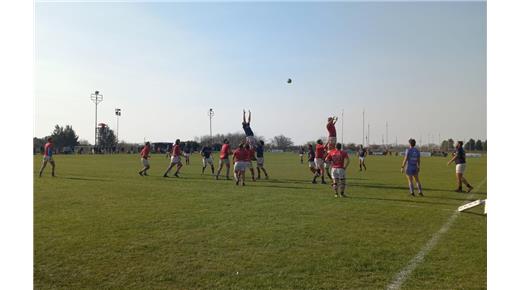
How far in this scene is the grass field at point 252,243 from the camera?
525 centimetres

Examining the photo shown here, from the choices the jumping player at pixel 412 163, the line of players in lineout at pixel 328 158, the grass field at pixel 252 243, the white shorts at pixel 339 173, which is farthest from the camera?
the jumping player at pixel 412 163

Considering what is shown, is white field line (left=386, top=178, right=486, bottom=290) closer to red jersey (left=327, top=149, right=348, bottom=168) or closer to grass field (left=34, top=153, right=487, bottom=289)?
grass field (left=34, top=153, right=487, bottom=289)

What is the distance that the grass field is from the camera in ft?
17.2

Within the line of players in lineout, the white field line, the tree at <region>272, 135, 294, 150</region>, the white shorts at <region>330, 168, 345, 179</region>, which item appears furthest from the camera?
the tree at <region>272, 135, 294, 150</region>

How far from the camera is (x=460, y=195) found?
1397 centimetres

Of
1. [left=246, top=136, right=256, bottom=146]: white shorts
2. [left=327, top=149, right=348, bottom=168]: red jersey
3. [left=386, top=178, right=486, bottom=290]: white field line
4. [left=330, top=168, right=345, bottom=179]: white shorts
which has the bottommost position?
[left=386, top=178, right=486, bottom=290]: white field line

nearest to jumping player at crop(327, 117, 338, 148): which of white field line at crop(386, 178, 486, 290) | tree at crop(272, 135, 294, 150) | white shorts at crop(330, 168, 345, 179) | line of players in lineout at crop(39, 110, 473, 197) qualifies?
line of players in lineout at crop(39, 110, 473, 197)

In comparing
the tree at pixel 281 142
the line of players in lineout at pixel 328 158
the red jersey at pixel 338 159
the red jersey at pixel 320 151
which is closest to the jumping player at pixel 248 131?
the line of players in lineout at pixel 328 158

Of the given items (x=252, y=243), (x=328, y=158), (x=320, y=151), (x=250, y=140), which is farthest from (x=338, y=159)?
(x=250, y=140)

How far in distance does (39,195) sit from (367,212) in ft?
36.0

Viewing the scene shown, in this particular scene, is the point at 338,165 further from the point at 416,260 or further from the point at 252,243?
the point at 416,260

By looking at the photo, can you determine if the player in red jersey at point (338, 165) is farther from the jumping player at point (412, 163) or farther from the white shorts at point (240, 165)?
the white shorts at point (240, 165)

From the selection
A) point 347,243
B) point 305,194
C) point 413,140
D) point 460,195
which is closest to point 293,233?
point 347,243

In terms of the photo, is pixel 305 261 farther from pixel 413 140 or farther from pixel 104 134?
pixel 104 134
